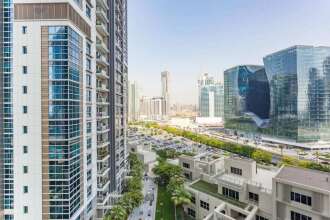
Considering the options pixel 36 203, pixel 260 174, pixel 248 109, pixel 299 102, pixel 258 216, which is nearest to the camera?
pixel 36 203

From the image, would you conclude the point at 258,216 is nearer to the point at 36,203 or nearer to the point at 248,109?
the point at 36,203

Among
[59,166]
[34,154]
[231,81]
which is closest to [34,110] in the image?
[34,154]

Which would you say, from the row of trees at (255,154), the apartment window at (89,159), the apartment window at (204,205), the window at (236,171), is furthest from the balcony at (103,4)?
the row of trees at (255,154)

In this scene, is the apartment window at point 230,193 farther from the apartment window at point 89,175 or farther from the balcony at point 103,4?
the balcony at point 103,4

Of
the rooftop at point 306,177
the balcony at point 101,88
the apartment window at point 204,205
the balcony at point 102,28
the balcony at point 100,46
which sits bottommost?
the apartment window at point 204,205

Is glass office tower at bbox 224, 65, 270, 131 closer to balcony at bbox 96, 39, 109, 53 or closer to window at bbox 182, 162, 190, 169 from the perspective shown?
window at bbox 182, 162, 190, 169

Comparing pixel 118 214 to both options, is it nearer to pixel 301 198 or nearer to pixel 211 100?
pixel 301 198

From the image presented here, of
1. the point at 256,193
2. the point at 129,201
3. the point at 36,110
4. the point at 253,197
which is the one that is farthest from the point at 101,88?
the point at 253,197
